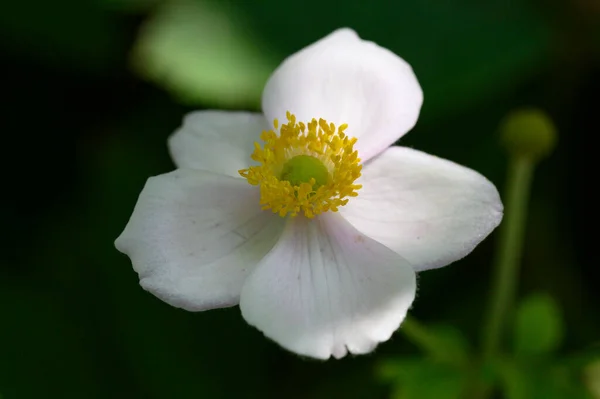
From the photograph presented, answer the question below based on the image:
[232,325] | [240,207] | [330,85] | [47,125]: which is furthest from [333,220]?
[47,125]

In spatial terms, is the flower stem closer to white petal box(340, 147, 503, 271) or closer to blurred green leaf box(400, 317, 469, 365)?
blurred green leaf box(400, 317, 469, 365)

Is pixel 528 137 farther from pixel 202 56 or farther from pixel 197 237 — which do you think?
pixel 202 56

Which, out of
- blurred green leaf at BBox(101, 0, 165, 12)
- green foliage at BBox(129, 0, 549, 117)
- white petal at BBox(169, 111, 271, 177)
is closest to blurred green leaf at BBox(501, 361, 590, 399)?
white petal at BBox(169, 111, 271, 177)

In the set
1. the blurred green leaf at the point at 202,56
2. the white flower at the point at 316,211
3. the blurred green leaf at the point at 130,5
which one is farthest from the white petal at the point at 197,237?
the blurred green leaf at the point at 130,5

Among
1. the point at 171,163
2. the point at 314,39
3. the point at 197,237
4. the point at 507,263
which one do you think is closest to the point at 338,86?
the point at 197,237

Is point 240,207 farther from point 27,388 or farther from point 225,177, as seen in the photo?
point 27,388

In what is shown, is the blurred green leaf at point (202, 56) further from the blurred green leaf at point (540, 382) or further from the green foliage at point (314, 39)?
the blurred green leaf at point (540, 382)
